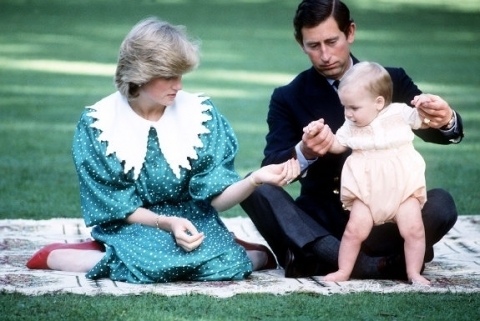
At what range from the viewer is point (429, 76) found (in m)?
14.1

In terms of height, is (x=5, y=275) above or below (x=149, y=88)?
below

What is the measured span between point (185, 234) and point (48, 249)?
76cm

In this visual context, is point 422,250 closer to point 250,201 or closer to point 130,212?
point 250,201

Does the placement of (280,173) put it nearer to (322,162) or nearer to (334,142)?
(334,142)

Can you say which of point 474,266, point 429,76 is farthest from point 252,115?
point 474,266

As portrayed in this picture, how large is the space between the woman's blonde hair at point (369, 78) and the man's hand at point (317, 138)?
0.63 feet

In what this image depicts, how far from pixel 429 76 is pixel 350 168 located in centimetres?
860

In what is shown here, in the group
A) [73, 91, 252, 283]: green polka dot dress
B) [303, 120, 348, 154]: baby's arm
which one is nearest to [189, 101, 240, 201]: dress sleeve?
[73, 91, 252, 283]: green polka dot dress

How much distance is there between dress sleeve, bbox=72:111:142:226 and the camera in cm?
586

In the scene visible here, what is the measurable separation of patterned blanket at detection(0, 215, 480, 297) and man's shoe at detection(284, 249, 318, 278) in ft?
0.22

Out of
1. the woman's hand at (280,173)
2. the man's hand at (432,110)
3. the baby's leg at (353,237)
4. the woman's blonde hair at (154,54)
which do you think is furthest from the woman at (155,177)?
the man's hand at (432,110)

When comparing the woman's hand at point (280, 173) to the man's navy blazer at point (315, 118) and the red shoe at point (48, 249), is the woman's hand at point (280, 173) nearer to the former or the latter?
the man's navy blazer at point (315, 118)

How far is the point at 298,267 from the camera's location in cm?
593

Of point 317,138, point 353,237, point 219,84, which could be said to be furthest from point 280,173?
point 219,84
